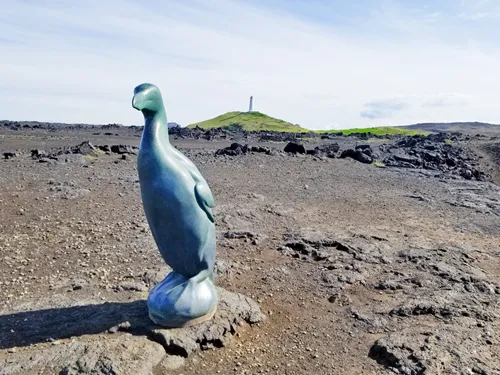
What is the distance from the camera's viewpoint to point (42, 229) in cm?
884

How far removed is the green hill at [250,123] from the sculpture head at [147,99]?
45.6 metres

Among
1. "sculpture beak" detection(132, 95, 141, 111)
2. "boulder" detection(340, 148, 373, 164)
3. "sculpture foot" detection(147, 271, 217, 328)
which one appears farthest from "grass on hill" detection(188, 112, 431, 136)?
"sculpture beak" detection(132, 95, 141, 111)

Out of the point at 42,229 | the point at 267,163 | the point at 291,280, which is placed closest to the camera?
the point at 291,280

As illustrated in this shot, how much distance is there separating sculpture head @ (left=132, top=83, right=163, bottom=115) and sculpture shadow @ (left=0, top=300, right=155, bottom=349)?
2295mm

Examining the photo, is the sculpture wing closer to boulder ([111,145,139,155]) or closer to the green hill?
boulder ([111,145,139,155])

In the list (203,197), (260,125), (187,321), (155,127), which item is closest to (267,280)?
(187,321)

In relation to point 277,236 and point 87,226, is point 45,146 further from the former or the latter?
point 277,236

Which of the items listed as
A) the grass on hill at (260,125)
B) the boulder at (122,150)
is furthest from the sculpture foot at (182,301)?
the grass on hill at (260,125)

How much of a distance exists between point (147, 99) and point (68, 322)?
2613mm

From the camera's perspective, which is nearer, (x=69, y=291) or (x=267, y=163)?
(x=69, y=291)

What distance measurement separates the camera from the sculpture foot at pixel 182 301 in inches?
203

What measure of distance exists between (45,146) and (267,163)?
12.4 m

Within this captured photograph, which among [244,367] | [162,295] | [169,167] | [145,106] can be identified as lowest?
[244,367]

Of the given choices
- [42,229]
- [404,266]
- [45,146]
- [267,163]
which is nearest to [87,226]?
[42,229]
